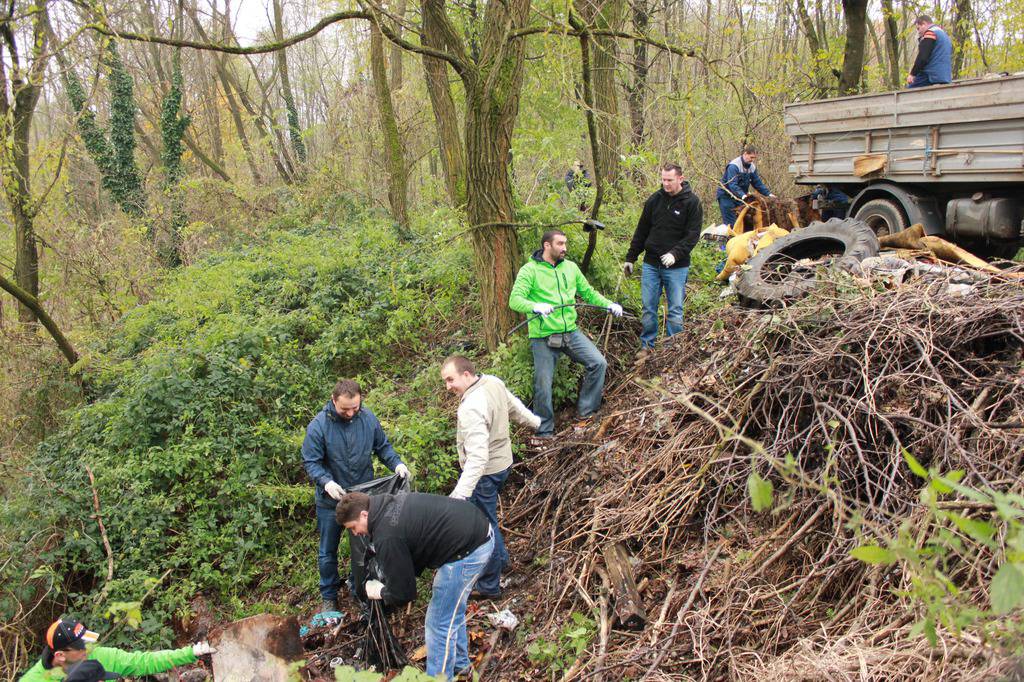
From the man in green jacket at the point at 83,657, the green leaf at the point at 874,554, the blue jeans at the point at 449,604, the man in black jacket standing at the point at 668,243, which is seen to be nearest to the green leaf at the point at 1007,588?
the green leaf at the point at 874,554

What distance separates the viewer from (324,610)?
558 cm

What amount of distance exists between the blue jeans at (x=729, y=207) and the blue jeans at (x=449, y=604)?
24.1ft

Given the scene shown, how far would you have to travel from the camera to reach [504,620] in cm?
498

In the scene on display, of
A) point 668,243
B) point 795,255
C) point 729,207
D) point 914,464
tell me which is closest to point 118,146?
point 729,207

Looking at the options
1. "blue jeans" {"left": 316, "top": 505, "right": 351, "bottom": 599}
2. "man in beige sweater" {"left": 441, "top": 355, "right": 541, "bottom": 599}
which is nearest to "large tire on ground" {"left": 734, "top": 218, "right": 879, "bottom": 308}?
"man in beige sweater" {"left": 441, "top": 355, "right": 541, "bottom": 599}

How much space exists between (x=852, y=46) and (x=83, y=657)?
12.8m

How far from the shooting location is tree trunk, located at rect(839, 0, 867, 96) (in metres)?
11.3

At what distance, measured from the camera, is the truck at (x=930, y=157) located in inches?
274

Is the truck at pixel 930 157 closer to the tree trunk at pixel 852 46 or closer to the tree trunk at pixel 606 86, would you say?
the tree trunk at pixel 606 86

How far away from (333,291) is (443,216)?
2.11m

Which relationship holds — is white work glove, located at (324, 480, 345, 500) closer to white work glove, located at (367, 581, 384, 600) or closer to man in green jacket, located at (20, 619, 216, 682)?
white work glove, located at (367, 581, 384, 600)

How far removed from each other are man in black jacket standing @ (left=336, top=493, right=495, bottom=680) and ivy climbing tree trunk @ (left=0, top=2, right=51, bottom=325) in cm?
598

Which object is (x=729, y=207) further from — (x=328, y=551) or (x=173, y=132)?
(x=173, y=132)

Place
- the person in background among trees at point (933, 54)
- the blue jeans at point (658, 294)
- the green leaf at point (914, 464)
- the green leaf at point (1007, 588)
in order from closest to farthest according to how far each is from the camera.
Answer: the green leaf at point (1007, 588), the green leaf at point (914, 464), the blue jeans at point (658, 294), the person in background among trees at point (933, 54)
